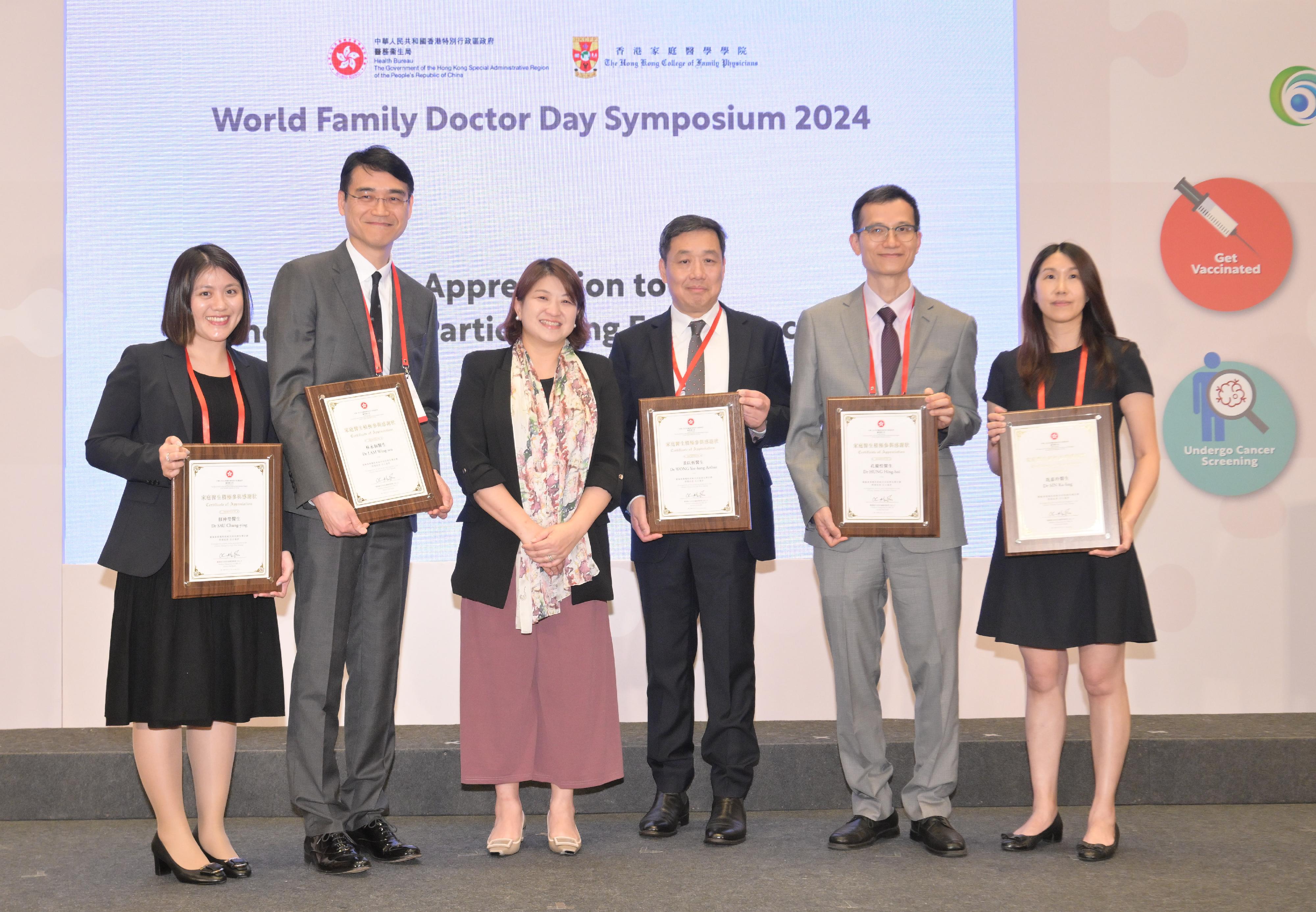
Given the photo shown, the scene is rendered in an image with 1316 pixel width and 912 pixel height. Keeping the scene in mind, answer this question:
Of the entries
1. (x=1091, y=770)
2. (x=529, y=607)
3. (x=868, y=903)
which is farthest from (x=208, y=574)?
(x=1091, y=770)

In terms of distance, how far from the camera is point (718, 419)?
3.08 meters

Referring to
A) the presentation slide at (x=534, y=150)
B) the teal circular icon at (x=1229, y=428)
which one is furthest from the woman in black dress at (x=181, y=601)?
the teal circular icon at (x=1229, y=428)

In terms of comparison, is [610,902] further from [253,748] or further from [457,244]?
[457,244]

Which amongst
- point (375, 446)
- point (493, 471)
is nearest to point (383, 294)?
point (375, 446)

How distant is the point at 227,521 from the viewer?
2.74 metres

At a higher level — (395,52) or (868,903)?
(395,52)

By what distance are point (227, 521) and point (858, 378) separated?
1787mm

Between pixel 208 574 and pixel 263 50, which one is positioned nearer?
pixel 208 574

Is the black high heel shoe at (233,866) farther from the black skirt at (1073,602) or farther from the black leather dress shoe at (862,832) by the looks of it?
the black skirt at (1073,602)

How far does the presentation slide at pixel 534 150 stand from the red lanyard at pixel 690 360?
3.36 ft

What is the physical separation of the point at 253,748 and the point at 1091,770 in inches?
114

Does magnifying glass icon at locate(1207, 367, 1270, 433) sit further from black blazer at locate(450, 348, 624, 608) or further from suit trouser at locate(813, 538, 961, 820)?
black blazer at locate(450, 348, 624, 608)

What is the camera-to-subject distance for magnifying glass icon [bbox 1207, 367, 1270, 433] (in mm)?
4410

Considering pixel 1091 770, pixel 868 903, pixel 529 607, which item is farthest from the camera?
pixel 1091 770
